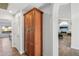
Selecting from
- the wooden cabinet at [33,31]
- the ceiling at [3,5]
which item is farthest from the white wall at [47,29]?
the ceiling at [3,5]

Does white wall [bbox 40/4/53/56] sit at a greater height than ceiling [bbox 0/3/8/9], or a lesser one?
lesser

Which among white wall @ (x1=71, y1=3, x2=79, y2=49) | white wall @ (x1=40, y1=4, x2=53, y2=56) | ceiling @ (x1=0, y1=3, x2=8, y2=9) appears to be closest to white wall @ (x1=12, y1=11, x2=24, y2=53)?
ceiling @ (x1=0, y1=3, x2=8, y2=9)

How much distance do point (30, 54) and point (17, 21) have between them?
2.06 ft

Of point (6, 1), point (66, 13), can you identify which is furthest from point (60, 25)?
point (6, 1)

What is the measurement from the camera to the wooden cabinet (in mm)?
1746

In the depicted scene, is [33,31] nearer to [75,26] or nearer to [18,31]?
[18,31]

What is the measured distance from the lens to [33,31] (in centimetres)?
178

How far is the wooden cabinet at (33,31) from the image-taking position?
1.75m

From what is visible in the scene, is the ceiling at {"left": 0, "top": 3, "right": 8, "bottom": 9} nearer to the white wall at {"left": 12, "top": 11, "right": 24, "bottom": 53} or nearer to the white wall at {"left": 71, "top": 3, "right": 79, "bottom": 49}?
→ the white wall at {"left": 12, "top": 11, "right": 24, "bottom": 53}

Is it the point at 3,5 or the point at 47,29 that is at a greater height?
the point at 3,5

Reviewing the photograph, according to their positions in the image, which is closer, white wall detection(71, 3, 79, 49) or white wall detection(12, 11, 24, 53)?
white wall detection(71, 3, 79, 49)

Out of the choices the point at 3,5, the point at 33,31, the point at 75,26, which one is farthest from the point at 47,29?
the point at 3,5

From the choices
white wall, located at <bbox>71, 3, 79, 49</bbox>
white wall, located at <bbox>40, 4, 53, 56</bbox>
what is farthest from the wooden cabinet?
white wall, located at <bbox>71, 3, 79, 49</bbox>

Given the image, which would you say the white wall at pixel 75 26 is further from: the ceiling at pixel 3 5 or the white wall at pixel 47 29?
the ceiling at pixel 3 5
